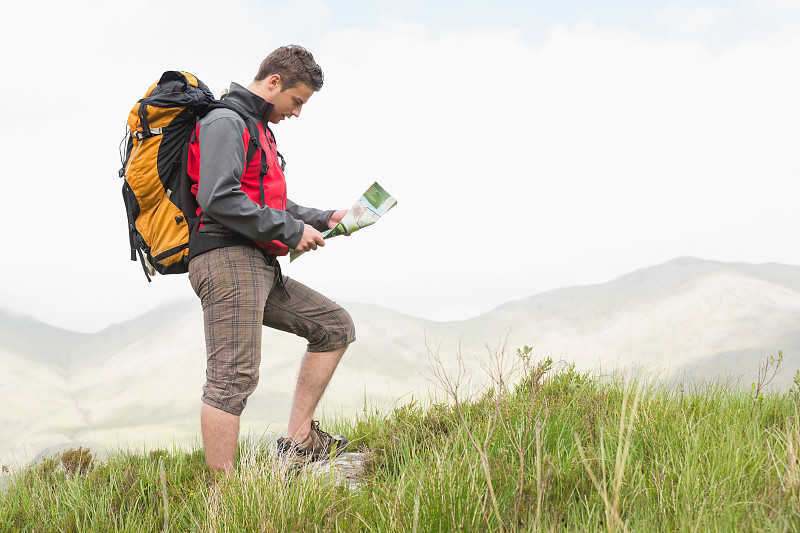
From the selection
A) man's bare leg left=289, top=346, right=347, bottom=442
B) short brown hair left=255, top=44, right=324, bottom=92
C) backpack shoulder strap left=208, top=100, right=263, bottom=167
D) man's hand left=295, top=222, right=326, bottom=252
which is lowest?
man's bare leg left=289, top=346, right=347, bottom=442

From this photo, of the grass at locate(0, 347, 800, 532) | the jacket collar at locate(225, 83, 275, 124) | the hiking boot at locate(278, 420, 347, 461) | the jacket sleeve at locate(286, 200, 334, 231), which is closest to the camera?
the grass at locate(0, 347, 800, 532)

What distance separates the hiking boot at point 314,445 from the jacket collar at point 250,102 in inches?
94.4

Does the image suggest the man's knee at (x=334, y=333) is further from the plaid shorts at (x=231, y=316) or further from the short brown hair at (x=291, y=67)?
the short brown hair at (x=291, y=67)

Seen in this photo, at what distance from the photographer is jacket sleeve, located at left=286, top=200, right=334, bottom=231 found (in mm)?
5223

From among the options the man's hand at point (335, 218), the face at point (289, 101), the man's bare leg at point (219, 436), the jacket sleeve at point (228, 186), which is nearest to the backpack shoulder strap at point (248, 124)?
the jacket sleeve at point (228, 186)

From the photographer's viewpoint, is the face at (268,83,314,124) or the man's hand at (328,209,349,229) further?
the man's hand at (328,209,349,229)

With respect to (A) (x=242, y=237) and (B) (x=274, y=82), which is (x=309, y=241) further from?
(B) (x=274, y=82)

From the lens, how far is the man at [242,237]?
4109 millimetres

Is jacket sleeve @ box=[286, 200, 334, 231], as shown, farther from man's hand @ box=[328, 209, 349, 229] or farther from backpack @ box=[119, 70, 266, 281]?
backpack @ box=[119, 70, 266, 281]

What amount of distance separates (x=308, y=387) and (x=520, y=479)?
9.26 ft

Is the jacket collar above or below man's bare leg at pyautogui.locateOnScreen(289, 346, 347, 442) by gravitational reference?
above

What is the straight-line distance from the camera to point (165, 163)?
4324mm

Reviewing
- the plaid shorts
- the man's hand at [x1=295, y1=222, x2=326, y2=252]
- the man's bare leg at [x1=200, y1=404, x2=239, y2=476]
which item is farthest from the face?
the man's bare leg at [x1=200, y1=404, x2=239, y2=476]

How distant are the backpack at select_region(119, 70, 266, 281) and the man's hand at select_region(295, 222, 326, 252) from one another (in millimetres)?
560
